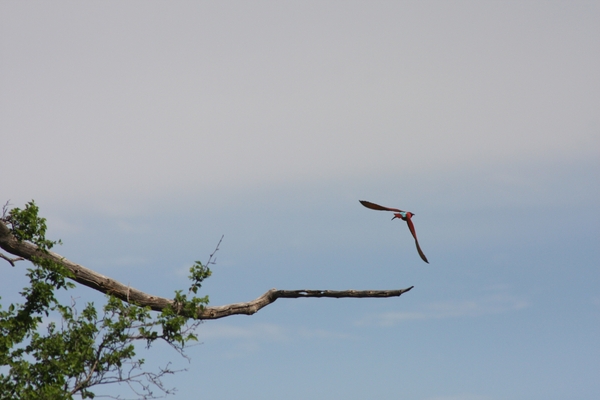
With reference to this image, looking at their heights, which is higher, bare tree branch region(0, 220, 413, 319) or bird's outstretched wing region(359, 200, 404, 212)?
bird's outstretched wing region(359, 200, 404, 212)

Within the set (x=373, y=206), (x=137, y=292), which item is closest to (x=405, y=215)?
(x=373, y=206)

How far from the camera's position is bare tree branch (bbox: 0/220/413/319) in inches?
668

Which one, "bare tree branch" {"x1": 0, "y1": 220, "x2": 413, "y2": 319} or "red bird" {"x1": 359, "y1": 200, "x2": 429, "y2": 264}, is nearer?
"red bird" {"x1": 359, "y1": 200, "x2": 429, "y2": 264}

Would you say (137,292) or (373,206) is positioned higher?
(373,206)

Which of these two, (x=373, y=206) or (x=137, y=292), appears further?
(x=137, y=292)

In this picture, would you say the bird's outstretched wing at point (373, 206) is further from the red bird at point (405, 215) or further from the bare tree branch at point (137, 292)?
the bare tree branch at point (137, 292)

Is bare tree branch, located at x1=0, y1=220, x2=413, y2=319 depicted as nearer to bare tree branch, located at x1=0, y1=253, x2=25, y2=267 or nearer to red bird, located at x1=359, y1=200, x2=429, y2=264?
bare tree branch, located at x1=0, y1=253, x2=25, y2=267

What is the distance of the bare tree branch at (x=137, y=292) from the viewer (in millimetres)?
16969

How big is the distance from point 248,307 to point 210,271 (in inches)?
100

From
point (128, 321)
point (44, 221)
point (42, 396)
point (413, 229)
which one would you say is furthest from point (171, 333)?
point (413, 229)

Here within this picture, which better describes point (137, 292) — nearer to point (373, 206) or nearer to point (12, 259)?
point (12, 259)

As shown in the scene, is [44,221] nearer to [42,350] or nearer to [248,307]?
[42,350]

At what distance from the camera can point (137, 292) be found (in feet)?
57.9

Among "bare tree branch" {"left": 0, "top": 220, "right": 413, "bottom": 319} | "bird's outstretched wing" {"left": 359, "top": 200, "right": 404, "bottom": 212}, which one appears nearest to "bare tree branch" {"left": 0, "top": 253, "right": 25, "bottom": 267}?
"bare tree branch" {"left": 0, "top": 220, "right": 413, "bottom": 319}
